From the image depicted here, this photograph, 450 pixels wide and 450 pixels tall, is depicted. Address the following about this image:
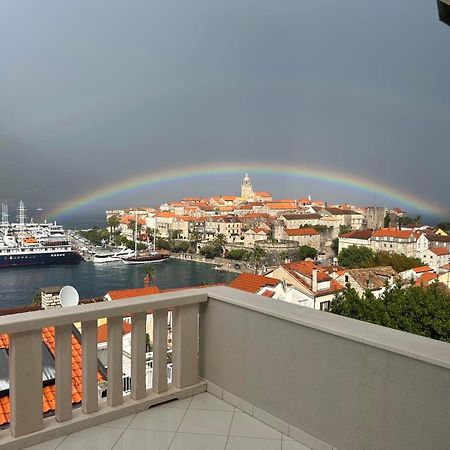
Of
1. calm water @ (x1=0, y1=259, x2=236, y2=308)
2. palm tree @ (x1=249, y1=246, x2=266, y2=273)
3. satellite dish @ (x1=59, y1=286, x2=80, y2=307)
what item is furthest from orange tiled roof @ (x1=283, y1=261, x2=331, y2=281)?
palm tree @ (x1=249, y1=246, x2=266, y2=273)

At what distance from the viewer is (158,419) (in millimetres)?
1814

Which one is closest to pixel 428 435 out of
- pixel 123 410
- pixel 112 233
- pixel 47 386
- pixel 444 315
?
pixel 123 410

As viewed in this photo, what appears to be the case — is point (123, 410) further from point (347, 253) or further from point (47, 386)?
point (347, 253)

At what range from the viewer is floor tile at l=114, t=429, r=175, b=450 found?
160 cm

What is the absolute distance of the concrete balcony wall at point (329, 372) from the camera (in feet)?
4.06

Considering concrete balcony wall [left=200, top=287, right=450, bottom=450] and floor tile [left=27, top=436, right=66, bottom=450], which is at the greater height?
concrete balcony wall [left=200, top=287, right=450, bottom=450]

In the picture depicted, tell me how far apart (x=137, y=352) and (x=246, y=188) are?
8465 centimetres

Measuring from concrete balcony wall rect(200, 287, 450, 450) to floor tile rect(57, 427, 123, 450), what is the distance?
557mm

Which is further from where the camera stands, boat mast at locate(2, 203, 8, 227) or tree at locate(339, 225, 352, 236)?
tree at locate(339, 225, 352, 236)

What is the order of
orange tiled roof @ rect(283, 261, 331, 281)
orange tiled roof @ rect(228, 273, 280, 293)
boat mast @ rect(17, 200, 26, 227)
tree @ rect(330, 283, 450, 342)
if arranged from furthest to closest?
boat mast @ rect(17, 200, 26, 227)
orange tiled roof @ rect(283, 261, 331, 281)
orange tiled roof @ rect(228, 273, 280, 293)
tree @ rect(330, 283, 450, 342)

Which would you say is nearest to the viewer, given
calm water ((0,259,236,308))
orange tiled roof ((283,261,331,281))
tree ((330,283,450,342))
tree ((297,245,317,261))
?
tree ((330,283,450,342))

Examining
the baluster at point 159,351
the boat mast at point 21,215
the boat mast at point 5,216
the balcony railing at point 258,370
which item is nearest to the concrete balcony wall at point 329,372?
the balcony railing at point 258,370

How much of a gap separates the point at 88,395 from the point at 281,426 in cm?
80

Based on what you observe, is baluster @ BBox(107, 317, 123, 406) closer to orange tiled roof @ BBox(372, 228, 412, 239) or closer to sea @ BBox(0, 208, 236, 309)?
sea @ BBox(0, 208, 236, 309)
